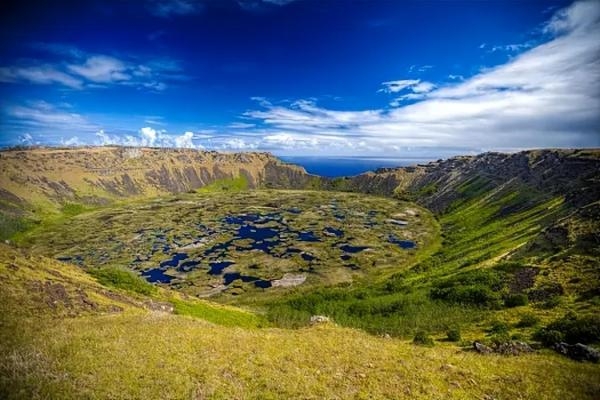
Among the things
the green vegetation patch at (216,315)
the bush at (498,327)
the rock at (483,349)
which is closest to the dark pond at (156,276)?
the green vegetation patch at (216,315)

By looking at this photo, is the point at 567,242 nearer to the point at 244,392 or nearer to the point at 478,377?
the point at 478,377

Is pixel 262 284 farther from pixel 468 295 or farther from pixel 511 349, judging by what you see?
pixel 511 349

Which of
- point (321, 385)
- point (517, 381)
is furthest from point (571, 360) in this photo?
point (321, 385)

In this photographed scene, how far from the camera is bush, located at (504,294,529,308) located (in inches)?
3420

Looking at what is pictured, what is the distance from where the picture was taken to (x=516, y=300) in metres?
87.5

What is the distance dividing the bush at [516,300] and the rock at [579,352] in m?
53.3

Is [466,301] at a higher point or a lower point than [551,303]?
lower

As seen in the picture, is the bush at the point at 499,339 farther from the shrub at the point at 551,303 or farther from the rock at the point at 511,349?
the shrub at the point at 551,303

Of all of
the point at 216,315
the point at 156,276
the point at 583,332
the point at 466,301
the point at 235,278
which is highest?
the point at 583,332

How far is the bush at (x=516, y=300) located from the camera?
86.9 meters

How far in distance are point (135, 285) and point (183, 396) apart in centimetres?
7691

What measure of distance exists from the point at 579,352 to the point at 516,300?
57.7m

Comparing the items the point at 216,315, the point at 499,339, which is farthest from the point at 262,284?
the point at 499,339

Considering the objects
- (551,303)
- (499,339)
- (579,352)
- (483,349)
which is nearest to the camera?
(579,352)
